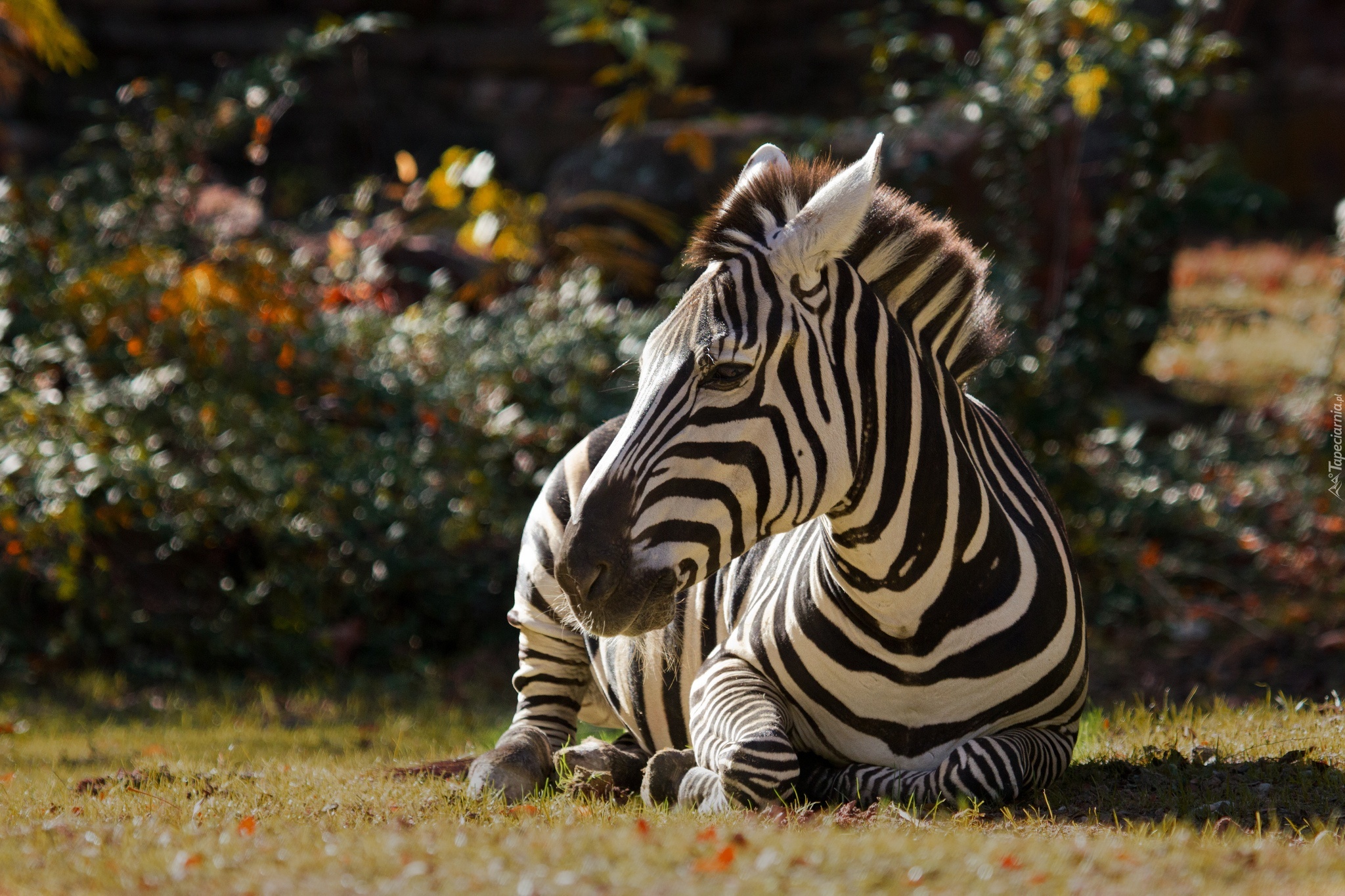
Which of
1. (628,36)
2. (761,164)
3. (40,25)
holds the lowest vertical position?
(761,164)

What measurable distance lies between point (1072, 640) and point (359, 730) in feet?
12.8

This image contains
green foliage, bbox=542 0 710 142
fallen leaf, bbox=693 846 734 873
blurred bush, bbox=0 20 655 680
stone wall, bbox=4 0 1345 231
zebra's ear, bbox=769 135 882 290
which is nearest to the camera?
fallen leaf, bbox=693 846 734 873

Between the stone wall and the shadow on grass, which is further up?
the stone wall

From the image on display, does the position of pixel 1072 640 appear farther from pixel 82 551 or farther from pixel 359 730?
pixel 82 551

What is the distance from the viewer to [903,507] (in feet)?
12.2

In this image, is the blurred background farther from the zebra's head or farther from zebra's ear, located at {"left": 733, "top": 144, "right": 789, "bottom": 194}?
the zebra's head

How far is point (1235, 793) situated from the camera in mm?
3957

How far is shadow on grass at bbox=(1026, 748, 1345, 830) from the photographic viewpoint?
374cm

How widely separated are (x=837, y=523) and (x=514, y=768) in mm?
1453

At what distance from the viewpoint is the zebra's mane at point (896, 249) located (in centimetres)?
379

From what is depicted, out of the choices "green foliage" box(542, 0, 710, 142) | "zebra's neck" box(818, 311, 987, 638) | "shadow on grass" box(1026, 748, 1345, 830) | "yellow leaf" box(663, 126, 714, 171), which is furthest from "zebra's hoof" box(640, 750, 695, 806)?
"yellow leaf" box(663, 126, 714, 171)

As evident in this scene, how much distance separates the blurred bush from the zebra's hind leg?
4.43 meters

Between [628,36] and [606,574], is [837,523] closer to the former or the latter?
[606,574]

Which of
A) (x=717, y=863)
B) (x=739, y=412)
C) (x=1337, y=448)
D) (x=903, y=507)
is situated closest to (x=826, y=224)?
(x=739, y=412)
